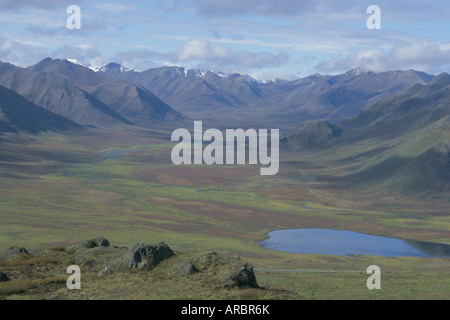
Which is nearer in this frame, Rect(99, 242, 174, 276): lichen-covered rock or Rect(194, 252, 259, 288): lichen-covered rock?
Rect(194, 252, 259, 288): lichen-covered rock

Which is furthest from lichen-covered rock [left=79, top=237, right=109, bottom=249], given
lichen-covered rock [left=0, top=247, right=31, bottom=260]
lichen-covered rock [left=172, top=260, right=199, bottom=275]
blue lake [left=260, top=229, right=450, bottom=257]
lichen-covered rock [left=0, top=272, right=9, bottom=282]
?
blue lake [left=260, top=229, right=450, bottom=257]

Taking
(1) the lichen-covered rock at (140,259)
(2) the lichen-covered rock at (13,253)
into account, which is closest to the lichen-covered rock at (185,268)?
(1) the lichen-covered rock at (140,259)

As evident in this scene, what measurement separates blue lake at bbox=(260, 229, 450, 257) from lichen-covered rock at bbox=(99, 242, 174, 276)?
61.0 metres

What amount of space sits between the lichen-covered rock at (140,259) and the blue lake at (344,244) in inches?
2402

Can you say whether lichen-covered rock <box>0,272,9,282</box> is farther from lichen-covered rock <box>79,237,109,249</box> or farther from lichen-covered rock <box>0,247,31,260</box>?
lichen-covered rock <box>79,237,109,249</box>

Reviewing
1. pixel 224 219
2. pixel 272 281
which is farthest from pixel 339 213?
pixel 272 281

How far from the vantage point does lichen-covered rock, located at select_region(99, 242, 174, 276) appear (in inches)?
1468

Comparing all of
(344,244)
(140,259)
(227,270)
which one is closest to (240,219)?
(344,244)

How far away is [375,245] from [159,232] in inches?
1615

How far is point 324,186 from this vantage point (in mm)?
186000

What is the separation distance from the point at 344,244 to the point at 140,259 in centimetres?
7495

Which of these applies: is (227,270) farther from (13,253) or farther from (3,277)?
(13,253)

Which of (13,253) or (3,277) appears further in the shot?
(13,253)

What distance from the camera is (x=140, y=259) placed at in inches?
1490
